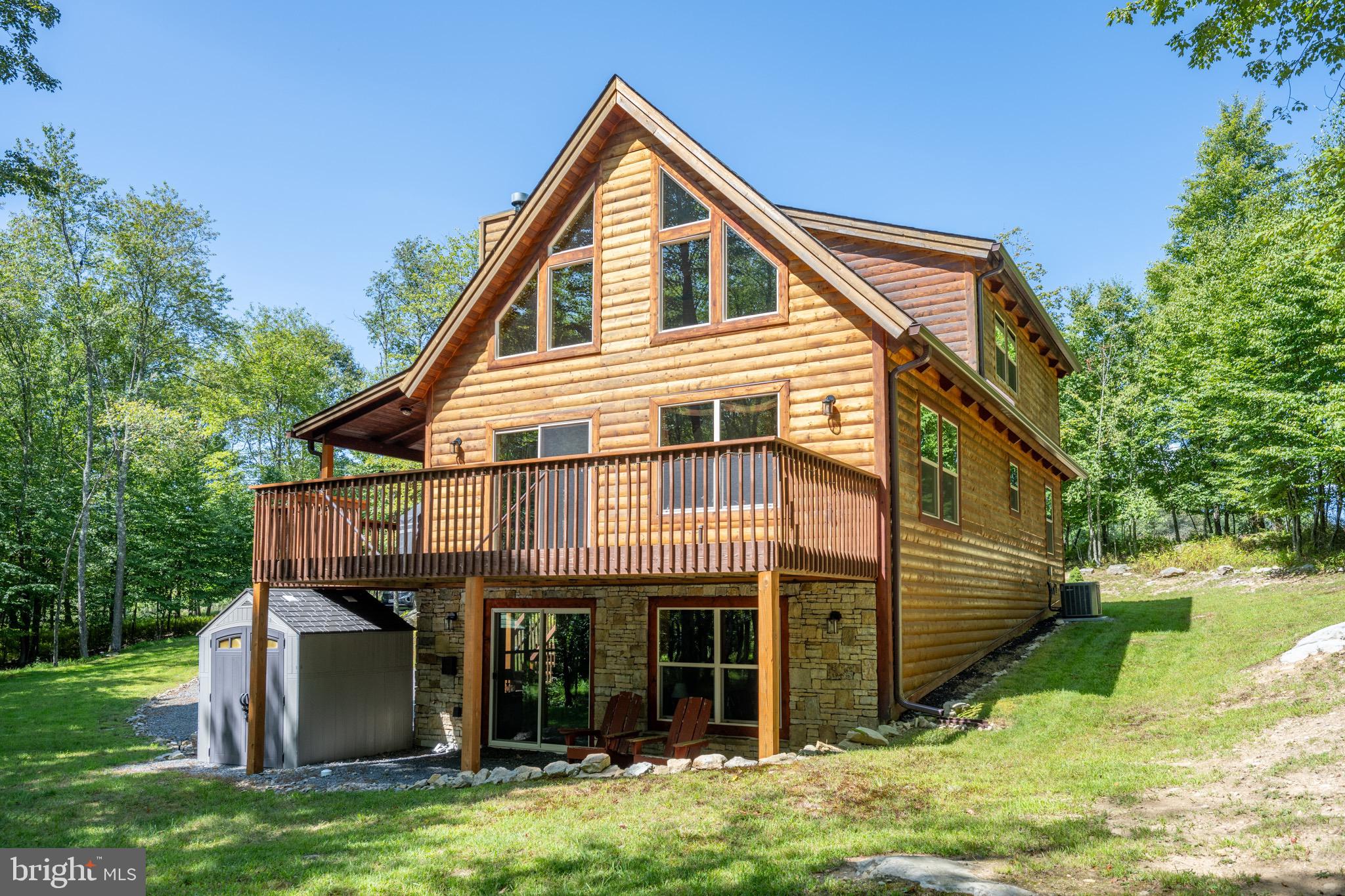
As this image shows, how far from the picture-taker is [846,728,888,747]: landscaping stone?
10333 millimetres

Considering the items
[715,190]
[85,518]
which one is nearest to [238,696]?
[715,190]

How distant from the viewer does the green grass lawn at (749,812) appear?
6.12 m

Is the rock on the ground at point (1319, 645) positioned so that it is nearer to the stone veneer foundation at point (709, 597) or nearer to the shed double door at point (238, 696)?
the stone veneer foundation at point (709, 597)

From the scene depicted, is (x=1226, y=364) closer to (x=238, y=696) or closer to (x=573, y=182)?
(x=573, y=182)

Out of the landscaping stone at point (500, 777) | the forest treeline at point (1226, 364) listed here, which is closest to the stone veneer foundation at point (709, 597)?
the landscaping stone at point (500, 777)

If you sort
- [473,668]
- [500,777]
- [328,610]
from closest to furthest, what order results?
[500,777], [473,668], [328,610]

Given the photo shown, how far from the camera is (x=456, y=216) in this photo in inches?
1393

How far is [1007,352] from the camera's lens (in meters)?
17.2

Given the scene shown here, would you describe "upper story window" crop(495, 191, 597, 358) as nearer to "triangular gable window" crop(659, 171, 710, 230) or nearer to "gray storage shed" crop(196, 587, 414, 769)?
"triangular gable window" crop(659, 171, 710, 230)

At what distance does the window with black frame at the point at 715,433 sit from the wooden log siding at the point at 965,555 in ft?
5.92

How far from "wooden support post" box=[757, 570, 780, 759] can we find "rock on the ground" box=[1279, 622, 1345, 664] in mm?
6806

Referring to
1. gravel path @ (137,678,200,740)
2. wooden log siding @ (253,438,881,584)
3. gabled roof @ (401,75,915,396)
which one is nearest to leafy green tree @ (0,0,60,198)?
gabled roof @ (401,75,915,396)

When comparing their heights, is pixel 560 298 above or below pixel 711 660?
above

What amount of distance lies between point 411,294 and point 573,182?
933 inches
